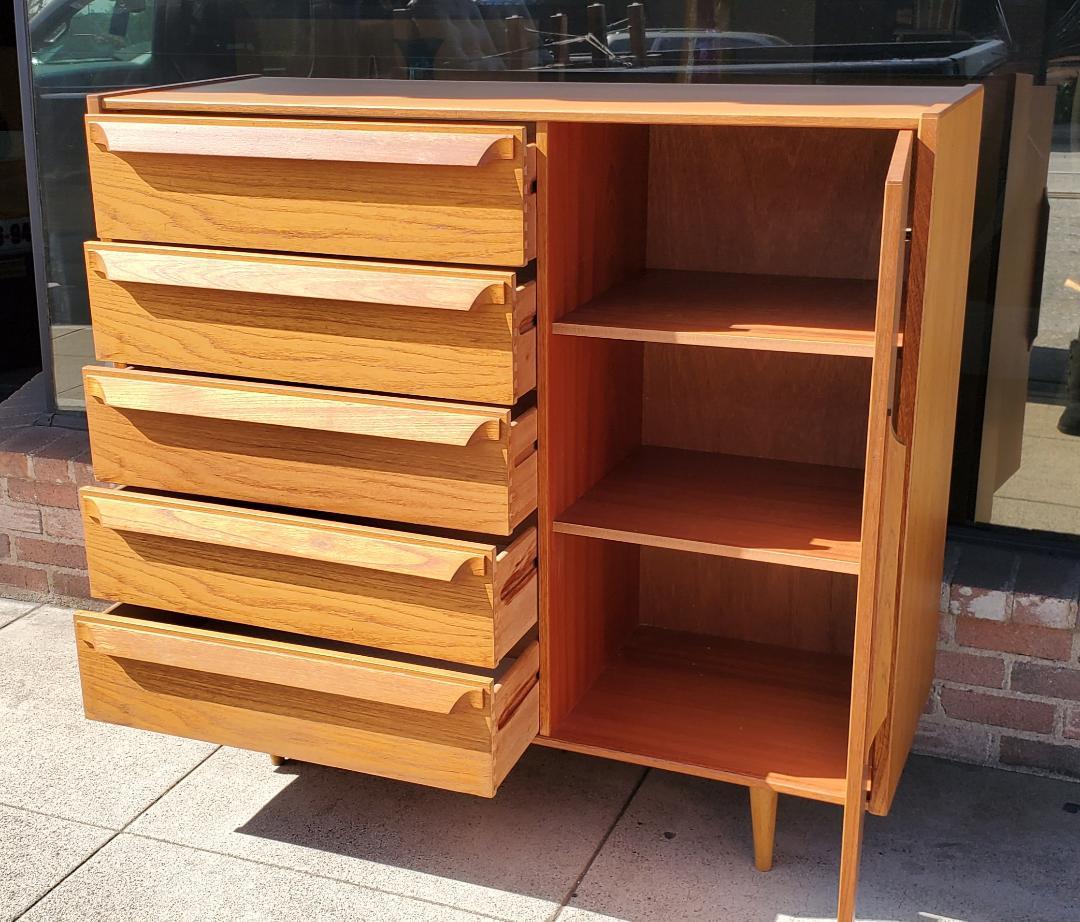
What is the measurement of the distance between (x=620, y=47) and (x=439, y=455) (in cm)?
99

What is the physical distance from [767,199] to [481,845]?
117cm

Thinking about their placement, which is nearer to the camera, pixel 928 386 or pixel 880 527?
pixel 880 527

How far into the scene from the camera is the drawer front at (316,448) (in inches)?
73.8

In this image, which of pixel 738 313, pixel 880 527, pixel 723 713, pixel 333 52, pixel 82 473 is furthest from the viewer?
pixel 82 473

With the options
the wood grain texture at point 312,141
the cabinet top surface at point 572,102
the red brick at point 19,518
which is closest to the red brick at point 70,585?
the red brick at point 19,518

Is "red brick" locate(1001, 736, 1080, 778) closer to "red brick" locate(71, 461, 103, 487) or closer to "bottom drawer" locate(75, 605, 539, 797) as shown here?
"bottom drawer" locate(75, 605, 539, 797)

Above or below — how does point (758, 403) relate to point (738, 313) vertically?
below

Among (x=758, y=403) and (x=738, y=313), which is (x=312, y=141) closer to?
(x=738, y=313)

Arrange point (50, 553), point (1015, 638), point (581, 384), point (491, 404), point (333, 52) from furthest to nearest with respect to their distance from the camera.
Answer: point (50, 553), point (333, 52), point (1015, 638), point (581, 384), point (491, 404)

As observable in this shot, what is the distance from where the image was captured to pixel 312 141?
6.03 ft

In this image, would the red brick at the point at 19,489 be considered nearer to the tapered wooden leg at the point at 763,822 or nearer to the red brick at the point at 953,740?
the tapered wooden leg at the point at 763,822

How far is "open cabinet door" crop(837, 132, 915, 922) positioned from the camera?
1632 millimetres

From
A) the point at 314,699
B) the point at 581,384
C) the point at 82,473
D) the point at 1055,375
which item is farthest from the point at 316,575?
the point at 1055,375

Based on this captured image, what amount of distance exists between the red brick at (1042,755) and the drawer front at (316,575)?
0.94m
